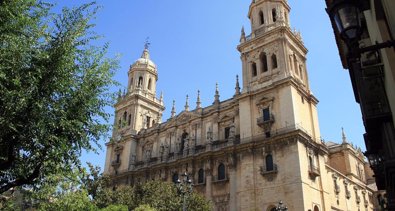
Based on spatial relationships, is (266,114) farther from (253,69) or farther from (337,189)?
(337,189)

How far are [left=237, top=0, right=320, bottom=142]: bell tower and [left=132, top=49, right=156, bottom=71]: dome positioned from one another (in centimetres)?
1643

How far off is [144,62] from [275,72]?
21.7 m

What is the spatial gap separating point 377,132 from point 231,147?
799 inches

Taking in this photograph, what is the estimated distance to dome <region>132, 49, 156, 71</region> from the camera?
45.7 meters

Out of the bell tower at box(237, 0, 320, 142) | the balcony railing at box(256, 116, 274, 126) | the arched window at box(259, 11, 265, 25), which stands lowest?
the balcony railing at box(256, 116, 274, 126)

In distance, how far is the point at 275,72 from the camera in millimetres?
30156

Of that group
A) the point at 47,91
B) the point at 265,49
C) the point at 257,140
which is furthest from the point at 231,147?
the point at 47,91

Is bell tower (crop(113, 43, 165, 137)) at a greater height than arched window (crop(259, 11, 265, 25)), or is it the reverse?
arched window (crop(259, 11, 265, 25))

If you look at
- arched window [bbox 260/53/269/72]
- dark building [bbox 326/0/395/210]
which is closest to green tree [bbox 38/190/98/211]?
dark building [bbox 326/0/395/210]

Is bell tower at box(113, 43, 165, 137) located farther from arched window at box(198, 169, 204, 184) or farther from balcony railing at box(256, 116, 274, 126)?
balcony railing at box(256, 116, 274, 126)

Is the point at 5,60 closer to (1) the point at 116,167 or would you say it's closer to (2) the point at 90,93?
(2) the point at 90,93

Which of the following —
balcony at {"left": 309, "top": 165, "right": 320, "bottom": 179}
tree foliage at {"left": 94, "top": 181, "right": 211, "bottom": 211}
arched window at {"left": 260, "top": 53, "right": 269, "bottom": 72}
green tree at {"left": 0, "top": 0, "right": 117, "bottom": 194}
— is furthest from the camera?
arched window at {"left": 260, "top": 53, "right": 269, "bottom": 72}

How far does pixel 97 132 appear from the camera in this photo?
10.7 m

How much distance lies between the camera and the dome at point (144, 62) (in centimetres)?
4566
